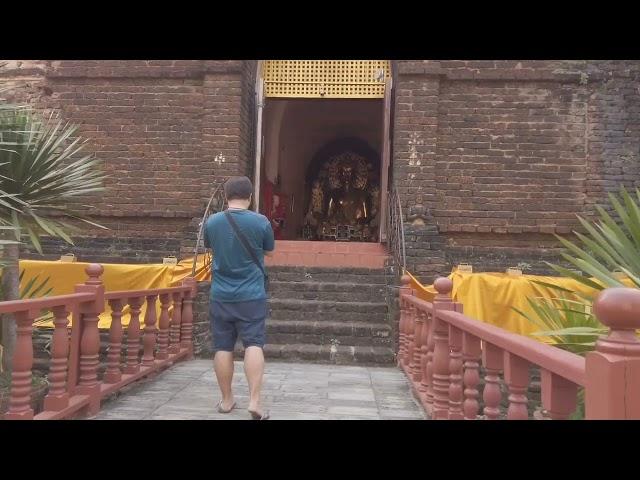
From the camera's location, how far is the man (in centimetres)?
326

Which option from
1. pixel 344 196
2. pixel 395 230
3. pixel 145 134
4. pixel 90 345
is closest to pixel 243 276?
pixel 90 345

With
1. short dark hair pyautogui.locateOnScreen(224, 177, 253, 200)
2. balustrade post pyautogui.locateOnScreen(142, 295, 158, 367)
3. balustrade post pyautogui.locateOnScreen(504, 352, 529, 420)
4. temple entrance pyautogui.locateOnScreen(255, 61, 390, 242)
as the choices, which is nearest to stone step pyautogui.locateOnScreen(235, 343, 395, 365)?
balustrade post pyautogui.locateOnScreen(142, 295, 158, 367)

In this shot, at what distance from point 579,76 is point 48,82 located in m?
8.05

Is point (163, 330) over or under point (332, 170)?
under

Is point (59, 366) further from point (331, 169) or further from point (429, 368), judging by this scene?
point (331, 169)

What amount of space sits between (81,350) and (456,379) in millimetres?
2408

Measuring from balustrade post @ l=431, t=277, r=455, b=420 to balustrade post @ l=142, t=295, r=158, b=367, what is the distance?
8.23ft

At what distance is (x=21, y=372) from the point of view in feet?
9.05

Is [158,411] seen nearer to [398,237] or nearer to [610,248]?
[610,248]

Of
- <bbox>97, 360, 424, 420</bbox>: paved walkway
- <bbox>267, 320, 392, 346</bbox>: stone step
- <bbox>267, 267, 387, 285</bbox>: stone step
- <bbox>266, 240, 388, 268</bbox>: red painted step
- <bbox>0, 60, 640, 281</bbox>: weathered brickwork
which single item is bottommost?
<bbox>97, 360, 424, 420</bbox>: paved walkway

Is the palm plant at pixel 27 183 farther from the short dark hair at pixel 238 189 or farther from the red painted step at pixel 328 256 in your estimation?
the red painted step at pixel 328 256

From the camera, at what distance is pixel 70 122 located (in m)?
8.28

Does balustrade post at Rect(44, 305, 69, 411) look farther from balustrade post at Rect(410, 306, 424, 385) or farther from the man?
balustrade post at Rect(410, 306, 424, 385)

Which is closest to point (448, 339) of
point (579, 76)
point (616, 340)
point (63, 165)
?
point (616, 340)
